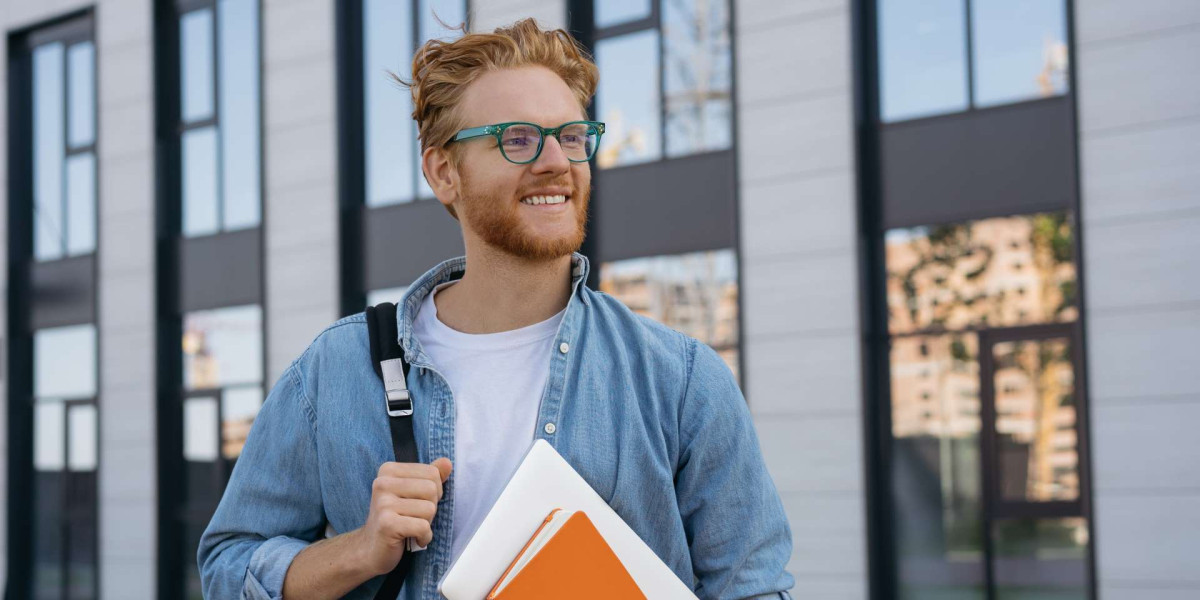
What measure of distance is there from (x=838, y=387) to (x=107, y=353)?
8509 mm

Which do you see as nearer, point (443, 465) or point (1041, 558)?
point (443, 465)

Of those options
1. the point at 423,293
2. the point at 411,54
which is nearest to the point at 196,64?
the point at 411,54

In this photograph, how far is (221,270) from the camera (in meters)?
12.8

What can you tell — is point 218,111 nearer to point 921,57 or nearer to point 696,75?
point 696,75

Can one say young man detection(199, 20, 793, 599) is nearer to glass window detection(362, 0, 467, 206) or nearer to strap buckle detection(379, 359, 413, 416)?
strap buckle detection(379, 359, 413, 416)

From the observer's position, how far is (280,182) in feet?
39.8

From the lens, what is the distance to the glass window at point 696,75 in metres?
9.72

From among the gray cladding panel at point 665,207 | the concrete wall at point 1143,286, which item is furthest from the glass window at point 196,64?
the concrete wall at point 1143,286

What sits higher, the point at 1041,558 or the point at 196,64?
the point at 196,64

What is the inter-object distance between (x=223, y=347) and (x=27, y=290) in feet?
11.0

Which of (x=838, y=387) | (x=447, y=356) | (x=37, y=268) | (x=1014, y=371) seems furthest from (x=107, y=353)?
(x=447, y=356)

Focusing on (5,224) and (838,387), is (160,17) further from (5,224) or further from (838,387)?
(838,387)

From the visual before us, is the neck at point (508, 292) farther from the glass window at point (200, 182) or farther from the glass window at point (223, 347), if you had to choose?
the glass window at point (200, 182)

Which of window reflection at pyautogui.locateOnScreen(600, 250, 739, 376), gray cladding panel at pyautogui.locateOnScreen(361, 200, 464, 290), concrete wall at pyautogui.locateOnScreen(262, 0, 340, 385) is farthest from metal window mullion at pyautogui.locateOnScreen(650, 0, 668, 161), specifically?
concrete wall at pyautogui.locateOnScreen(262, 0, 340, 385)
